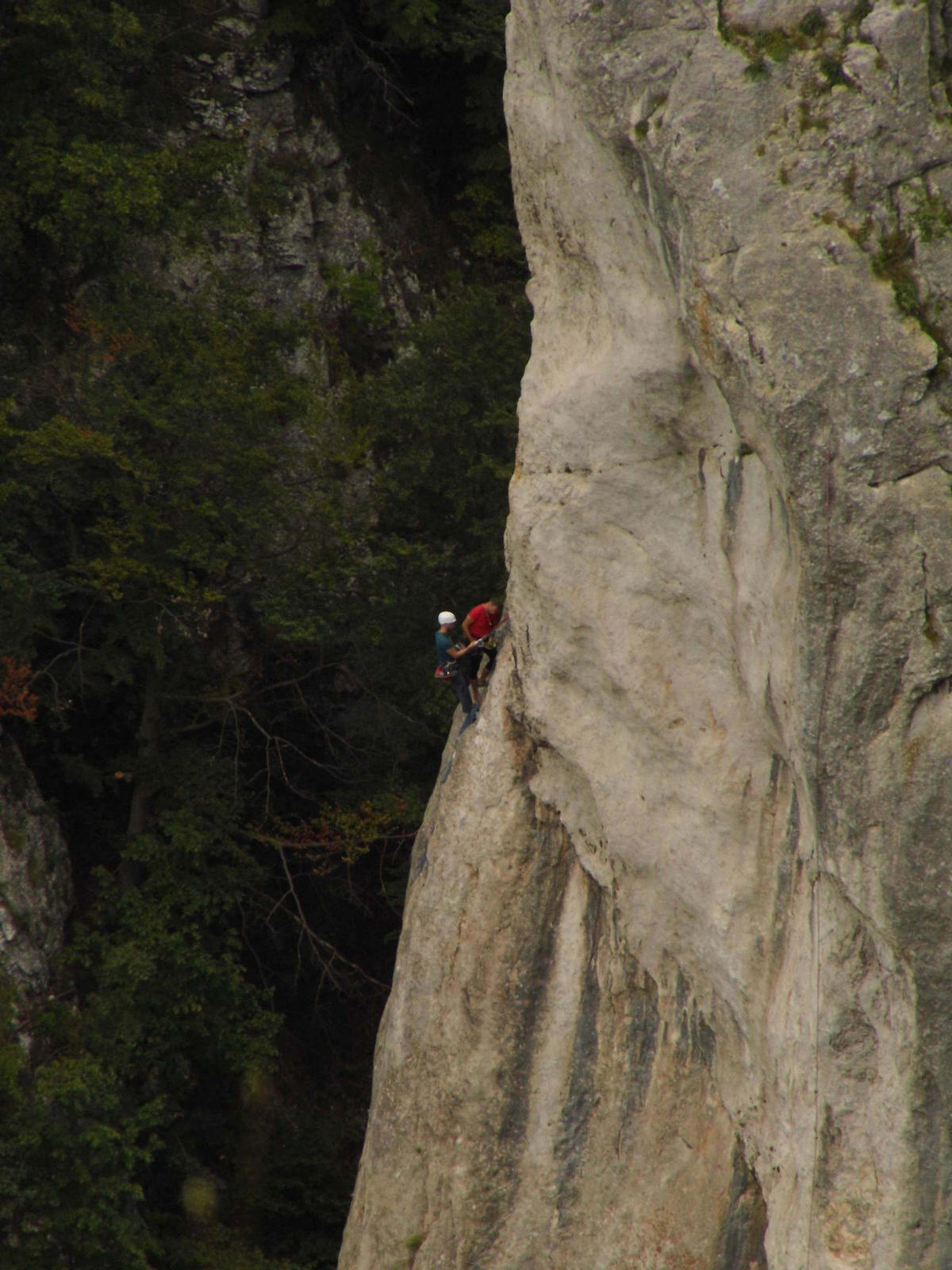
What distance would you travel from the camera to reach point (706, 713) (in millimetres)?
8867

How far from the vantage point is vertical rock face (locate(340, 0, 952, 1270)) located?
639 centimetres

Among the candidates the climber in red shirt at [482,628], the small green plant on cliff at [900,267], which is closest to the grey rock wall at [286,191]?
the climber in red shirt at [482,628]

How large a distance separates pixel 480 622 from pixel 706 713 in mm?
3336

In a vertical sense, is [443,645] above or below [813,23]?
below

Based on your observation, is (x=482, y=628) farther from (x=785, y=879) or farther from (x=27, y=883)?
(x=27, y=883)

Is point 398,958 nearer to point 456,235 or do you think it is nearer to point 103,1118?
point 103,1118

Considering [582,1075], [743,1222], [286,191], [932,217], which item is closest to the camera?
[932,217]

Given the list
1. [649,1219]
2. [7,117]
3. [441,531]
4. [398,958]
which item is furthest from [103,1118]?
[7,117]

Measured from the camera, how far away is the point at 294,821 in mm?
A: 18031

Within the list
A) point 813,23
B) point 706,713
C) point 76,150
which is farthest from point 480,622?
point 76,150

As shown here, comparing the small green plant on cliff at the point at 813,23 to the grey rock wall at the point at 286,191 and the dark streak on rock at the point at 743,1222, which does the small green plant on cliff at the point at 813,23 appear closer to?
the dark streak on rock at the point at 743,1222

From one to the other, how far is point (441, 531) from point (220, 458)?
10.0 ft

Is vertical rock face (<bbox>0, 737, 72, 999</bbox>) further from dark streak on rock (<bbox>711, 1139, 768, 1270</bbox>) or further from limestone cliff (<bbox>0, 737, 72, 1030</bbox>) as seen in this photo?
dark streak on rock (<bbox>711, 1139, 768, 1270</bbox>)

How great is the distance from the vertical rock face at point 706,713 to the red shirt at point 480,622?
1171 mm
